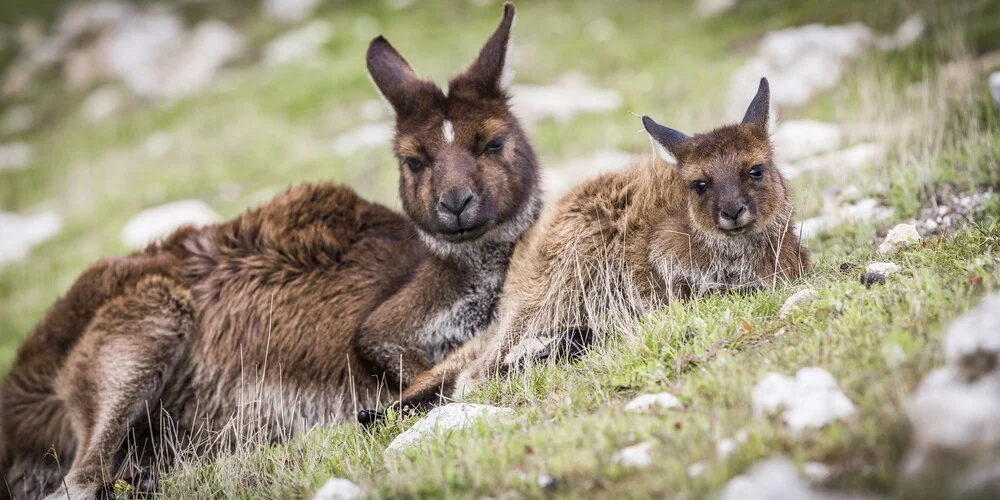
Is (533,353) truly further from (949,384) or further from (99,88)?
(99,88)

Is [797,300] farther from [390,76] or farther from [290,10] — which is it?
[290,10]

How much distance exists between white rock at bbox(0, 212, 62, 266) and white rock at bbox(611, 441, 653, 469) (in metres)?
15.9

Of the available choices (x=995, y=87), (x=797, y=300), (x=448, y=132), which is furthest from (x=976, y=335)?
(x=995, y=87)

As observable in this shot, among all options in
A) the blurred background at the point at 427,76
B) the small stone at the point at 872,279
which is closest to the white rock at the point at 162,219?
the blurred background at the point at 427,76

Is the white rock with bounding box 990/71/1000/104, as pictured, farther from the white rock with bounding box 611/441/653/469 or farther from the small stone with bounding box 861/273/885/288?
the white rock with bounding box 611/441/653/469

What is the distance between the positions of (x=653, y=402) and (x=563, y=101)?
509 inches

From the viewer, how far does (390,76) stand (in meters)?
6.79

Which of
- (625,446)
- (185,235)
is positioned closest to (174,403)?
(185,235)

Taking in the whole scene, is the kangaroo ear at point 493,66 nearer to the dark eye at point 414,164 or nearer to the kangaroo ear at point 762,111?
the dark eye at point 414,164

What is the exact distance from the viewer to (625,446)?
404 cm

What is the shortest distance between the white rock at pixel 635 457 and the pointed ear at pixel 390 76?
146 inches

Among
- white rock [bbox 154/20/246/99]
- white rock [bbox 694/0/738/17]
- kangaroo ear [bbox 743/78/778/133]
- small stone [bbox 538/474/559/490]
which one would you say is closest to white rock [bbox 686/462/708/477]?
small stone [bbox 538/474/559/490]

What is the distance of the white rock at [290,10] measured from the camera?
2711 cm

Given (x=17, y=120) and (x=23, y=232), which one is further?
(x=17, y=120)
